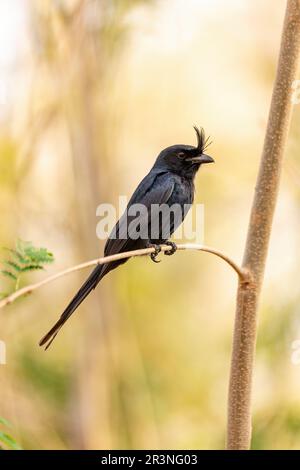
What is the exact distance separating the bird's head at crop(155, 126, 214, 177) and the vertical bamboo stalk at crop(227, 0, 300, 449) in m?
1.80

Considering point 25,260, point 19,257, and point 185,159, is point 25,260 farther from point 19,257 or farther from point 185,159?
point 185,159

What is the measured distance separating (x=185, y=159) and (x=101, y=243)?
8.09ft

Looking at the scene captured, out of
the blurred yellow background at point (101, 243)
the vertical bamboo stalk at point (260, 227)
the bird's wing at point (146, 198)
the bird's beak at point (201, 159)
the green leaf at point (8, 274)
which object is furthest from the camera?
the blurred yellow background at point (101, 243)

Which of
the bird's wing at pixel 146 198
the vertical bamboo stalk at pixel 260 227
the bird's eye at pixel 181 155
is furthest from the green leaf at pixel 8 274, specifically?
the bird's eye at pixel 181 155

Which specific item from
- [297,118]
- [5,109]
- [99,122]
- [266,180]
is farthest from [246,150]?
[266,180]

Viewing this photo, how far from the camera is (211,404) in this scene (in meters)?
6.73

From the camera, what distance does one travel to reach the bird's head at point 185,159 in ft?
14.1

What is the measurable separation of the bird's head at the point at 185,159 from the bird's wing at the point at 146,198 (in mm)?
97

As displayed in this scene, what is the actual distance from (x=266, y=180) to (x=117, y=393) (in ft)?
17.8

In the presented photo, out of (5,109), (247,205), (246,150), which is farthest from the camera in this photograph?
(246,150)

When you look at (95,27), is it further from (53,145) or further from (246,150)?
(246,150)

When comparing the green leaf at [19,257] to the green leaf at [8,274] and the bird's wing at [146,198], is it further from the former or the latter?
the bird's wing at [146,198]

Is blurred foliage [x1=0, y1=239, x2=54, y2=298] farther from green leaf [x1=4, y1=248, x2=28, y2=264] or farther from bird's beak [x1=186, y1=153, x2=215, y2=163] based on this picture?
bird's beak [x1=186, y1=153, x2=215, y2=163]
